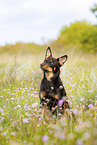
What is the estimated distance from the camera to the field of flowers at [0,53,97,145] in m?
A: 2.35

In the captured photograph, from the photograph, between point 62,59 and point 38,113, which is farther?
point 62,59

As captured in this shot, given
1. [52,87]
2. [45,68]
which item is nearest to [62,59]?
[45,68]

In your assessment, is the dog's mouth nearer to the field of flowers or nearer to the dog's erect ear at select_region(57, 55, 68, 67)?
the dog's erect ear at select_region(57, 55, 68, 67)

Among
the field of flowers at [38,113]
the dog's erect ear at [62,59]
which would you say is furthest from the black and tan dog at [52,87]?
the field of flowers at [38,113]

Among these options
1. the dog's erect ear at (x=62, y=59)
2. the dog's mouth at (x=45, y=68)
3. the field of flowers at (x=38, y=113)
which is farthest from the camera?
the dog's erect ear at (x=62, y=59)

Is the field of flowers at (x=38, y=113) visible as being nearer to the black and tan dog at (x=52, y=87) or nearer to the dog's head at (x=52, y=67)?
the black and tan dog at (x=52, y=87)

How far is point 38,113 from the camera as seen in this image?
148 inches

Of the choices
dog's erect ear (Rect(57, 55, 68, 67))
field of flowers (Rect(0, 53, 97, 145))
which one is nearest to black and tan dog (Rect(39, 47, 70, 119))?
dog's erect ear (Rect(57, 55, 68, 67))

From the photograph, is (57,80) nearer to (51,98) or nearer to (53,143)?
(51,98)

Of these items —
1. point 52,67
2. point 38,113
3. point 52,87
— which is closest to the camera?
point 38,113

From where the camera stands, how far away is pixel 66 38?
32.3m

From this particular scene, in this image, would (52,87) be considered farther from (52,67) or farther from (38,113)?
(38,113)

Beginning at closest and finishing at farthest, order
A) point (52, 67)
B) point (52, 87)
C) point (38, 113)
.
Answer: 1. point (38, 113)
2. point (52, 87)
3. point (52, 67)

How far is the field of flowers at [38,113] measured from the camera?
7.71 feet
